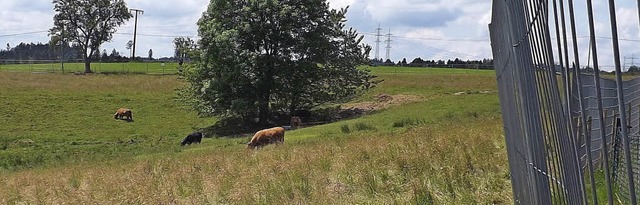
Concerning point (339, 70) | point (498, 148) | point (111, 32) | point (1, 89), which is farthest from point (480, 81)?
point (111, 32)

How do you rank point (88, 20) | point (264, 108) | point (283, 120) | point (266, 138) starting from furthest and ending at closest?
point (88, 20) → point (283, 120) → point (264, 108) → point (266, 138)

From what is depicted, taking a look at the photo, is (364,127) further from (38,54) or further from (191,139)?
(38,54)

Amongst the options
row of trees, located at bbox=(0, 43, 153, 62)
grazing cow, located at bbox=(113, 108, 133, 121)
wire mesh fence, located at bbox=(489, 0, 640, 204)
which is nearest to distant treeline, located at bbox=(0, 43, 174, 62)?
row of trees, located at bbox=(0, 43, 153, 62)

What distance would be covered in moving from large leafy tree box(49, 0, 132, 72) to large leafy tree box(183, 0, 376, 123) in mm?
40318

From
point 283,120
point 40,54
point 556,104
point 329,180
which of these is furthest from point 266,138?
point 40,54

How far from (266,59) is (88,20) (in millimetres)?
45316

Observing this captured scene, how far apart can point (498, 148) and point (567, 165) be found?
8.60m

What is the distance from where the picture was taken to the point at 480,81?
49.8 metres

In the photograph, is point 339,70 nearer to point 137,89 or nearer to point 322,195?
point 137,89

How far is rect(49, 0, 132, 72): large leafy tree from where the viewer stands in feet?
246

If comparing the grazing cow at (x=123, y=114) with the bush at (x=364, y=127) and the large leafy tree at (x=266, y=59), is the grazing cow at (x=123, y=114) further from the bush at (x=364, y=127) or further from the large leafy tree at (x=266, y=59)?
the bush at (x=364, y=127)

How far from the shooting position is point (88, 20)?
251ft

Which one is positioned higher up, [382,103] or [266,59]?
[266,59]

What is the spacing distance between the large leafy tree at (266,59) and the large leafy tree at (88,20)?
40.3 metres
